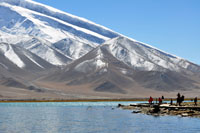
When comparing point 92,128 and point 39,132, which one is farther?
point 92,128

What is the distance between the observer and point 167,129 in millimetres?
59156

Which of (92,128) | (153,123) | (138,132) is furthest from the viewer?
(153,123)

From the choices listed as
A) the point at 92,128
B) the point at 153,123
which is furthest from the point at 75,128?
the point at 153,123

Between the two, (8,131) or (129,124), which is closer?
(8,131)

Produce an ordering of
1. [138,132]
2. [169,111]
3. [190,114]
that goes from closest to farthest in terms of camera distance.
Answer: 1. [138,132]
2. [190,114]
3. [169,111]

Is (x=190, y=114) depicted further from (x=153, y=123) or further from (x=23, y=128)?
(x=23, y=128)

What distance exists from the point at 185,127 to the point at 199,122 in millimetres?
5909

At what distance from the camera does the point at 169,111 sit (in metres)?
86.2

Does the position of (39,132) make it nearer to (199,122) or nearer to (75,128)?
(75,128)

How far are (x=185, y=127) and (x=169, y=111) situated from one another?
2594cm

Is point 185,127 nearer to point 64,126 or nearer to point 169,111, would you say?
point 64,126

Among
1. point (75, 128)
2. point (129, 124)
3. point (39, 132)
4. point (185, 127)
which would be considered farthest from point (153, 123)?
point (39, 132)

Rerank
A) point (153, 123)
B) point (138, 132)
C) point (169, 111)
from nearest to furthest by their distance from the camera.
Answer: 1. point (138, 132)
2. point (153, 123)
3. point (169, 111)

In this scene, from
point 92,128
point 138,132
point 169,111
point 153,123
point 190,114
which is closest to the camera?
point 138,132
